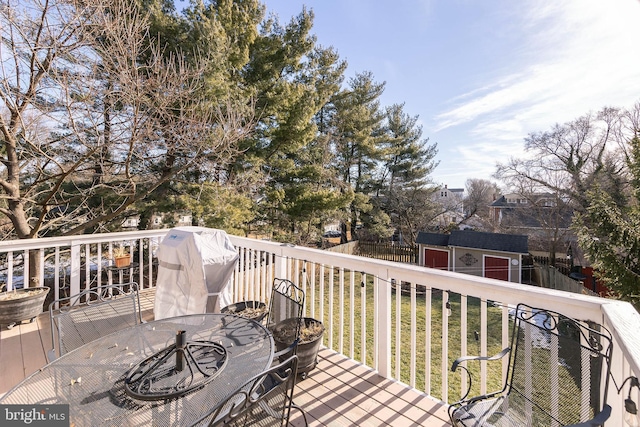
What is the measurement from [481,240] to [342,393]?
12902mm

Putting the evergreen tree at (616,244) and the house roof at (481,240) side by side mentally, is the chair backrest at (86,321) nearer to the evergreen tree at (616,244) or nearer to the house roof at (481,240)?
the evergreen tree at (616,244)

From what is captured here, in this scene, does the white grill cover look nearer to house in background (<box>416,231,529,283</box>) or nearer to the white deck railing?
the white deck railing

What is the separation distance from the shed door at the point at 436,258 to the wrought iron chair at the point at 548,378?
42.9 feet

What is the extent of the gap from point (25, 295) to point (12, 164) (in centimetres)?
252

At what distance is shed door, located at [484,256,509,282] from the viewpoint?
12344 millimetres

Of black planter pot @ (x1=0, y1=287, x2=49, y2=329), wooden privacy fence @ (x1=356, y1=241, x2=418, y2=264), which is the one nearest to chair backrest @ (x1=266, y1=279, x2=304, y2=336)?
black planter pot @ (x1=0, y1=287, x2=49, y2=329)

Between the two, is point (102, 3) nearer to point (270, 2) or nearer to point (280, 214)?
point (270, 2)

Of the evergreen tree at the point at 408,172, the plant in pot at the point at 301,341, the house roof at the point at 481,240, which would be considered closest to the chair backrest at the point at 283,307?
the plant in pot at the point at 301,341

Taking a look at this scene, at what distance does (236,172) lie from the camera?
7.97m

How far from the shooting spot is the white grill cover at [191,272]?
258cm

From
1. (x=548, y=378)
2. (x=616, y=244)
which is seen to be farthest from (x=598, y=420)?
(x=616, y=244)

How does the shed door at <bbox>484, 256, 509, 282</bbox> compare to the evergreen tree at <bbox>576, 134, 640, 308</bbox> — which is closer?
the evergreen tree at <bbox>576, 134, 640, 308</bbox>

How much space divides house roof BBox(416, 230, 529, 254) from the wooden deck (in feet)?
40.3

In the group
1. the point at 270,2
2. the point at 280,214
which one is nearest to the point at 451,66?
the point at 270,2
